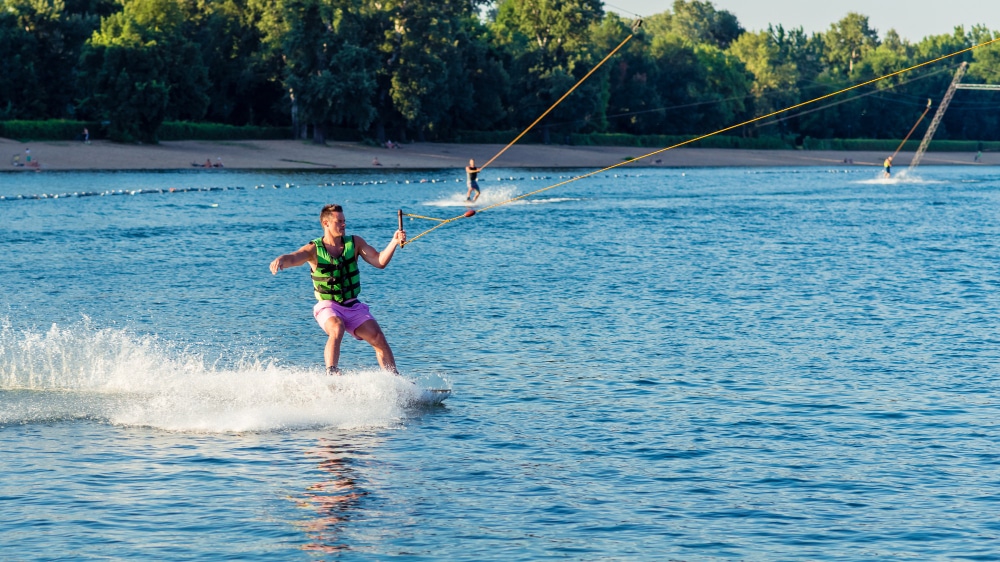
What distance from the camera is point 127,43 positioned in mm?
78938

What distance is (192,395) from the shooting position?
13.8m

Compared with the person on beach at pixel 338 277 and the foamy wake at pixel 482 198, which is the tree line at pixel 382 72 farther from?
the person on beach at pixel 338 277

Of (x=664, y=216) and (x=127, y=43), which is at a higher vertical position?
(x=127, y=43)

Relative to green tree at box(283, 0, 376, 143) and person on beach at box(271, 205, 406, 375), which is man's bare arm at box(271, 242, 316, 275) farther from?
green tree at box(283, 0, 376, 143)

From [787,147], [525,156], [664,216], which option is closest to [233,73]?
[525,156]

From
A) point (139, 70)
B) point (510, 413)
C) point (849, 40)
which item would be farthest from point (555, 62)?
point (510, 413)

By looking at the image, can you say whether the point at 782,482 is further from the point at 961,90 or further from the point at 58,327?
the point at 961,90

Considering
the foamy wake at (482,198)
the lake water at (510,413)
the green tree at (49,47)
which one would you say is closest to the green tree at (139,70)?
the green tree at (49,47)

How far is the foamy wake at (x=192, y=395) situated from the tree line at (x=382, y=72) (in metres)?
66.2

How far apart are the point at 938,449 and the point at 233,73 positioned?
8574 centimetres

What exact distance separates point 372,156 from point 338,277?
80.4m

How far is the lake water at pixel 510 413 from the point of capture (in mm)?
9688

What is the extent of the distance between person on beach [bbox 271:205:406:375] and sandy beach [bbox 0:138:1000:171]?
60170 mm

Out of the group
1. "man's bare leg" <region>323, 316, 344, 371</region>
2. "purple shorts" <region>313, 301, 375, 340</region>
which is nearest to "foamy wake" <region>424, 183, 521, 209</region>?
"man's bare leg" <region>323, 316, 344, 371</region>
